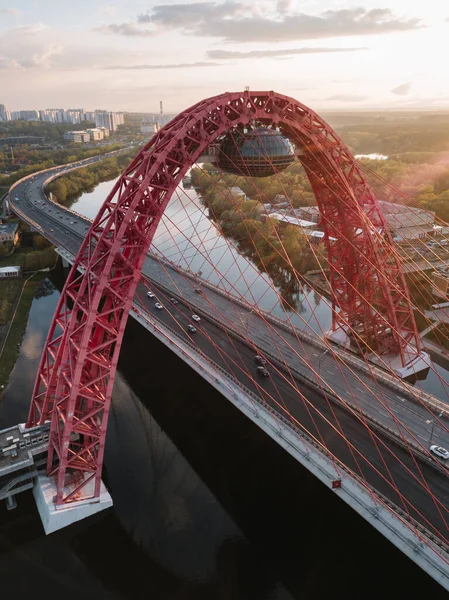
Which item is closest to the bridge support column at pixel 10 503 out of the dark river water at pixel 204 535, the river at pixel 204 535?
the river at pixel 204 535

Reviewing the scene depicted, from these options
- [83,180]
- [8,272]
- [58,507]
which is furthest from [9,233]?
[58,507]

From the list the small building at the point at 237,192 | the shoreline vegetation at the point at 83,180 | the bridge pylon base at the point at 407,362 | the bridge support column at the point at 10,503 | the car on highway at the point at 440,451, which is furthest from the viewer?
the shoreline vegetation at the point at 83,180

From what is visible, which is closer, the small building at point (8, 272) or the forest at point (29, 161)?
the small building at point (8, 272)

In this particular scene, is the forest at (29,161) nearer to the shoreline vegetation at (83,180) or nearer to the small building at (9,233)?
the shoreline vegetation at (83,180)

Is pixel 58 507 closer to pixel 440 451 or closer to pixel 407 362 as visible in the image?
pixel 440 451

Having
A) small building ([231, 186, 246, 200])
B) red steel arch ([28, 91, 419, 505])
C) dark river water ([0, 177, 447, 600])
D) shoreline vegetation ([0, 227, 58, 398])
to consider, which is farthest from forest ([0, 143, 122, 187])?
dark river water ([0, 177, 447, 600])

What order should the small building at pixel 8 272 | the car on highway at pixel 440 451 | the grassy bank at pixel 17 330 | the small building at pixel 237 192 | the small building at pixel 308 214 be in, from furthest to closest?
the small building at pixel 237 192
the small building at pixel 308 214
the small building at pixel 8 272
the grassy bank at pixel 17 330
the car on highway at pixel 440 451
